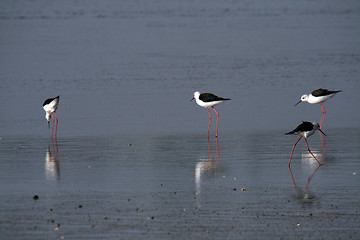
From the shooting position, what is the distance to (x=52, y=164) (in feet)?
41.7

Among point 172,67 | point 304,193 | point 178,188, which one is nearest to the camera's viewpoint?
point 304,193

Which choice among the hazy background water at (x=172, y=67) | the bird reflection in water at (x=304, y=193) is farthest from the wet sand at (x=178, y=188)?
the hazy background water at (x=172, y=67)

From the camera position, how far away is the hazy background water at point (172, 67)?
18.3 m

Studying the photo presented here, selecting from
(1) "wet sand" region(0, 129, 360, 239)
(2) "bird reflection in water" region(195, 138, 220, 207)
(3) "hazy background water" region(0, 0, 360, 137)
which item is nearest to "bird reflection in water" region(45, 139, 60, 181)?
(1) "wet sand" region(0, 129, 360, 239)

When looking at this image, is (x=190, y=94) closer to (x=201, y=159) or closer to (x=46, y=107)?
(x=46, y=107)

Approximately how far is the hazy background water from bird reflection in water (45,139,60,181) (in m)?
1.90

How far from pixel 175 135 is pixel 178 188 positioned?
Result: 17.1 ft

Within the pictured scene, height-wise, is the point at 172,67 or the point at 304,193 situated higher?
the point at 172,67

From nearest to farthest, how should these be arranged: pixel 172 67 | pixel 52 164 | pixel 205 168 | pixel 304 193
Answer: pixel 304 193 → pixel 205 168 → pixel 52 164 → pixel 172 67

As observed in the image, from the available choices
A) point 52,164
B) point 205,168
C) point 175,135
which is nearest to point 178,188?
point 205,168

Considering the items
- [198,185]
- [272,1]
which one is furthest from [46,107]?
[272,1]

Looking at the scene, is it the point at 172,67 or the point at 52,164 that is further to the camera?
the point at 172,67

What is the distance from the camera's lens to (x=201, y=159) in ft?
42.7

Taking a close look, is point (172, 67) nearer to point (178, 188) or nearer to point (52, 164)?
point (52, 164)
